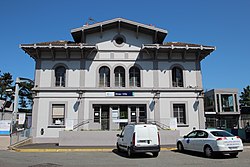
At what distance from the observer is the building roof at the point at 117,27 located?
68.7 feet

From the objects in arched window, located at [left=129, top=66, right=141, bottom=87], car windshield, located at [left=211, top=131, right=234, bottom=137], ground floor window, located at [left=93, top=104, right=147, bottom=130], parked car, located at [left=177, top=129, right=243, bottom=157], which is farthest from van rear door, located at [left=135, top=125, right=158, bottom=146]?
arched window, located at [left=129, top=66, right=141, bottom=87]

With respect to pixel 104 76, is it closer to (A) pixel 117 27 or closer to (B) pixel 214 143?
(A) pixel 117 27

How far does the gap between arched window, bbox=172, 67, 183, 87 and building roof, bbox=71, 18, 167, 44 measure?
3287 mm

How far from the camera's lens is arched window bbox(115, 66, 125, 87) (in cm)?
2122

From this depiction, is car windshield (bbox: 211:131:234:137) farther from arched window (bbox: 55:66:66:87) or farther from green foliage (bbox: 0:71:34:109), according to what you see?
green foliage (bbox: 0:71:34:109)

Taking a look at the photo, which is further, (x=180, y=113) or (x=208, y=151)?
(x=180, y=113)

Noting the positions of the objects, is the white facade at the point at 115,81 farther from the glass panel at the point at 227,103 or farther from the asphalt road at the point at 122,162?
the glass panel at the point at 227,103

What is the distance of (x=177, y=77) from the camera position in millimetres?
21656

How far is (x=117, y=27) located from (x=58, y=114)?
9.48 m

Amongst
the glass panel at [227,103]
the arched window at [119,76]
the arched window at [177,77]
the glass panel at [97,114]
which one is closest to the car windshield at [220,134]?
the arched window at [177,77]

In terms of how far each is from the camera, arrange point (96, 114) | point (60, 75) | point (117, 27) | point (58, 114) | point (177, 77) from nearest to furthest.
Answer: point (58, 114), point (96, 114), point (60, 75), point (177, 77), point (117, 27)

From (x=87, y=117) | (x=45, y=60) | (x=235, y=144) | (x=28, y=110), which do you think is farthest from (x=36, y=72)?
(x=28, y=110)

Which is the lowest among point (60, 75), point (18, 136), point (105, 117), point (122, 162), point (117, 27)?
point (122, 162)

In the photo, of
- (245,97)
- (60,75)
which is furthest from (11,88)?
(245,97)
